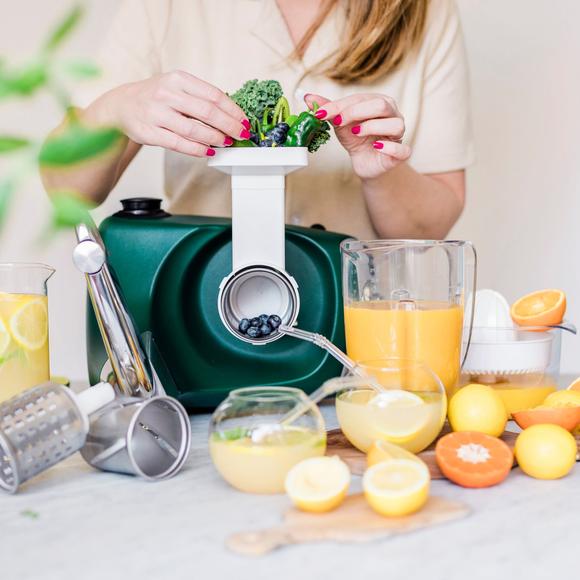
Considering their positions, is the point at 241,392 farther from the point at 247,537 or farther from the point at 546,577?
the point at 546,577

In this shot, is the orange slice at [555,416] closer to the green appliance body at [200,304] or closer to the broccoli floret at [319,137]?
the green appliance body at [200,304]

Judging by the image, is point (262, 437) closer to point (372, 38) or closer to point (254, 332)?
point (254, 332)

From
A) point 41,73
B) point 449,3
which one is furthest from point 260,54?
point 41,73

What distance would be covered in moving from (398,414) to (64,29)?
0.57 meters

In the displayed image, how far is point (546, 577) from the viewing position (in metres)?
0.55

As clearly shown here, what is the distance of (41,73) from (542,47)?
6.57 ft

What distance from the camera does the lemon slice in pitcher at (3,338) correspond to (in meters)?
0.81

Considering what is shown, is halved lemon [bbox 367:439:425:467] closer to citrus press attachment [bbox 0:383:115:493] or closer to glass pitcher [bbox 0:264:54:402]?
citrus press attachment [bbox 0:383:115:493]

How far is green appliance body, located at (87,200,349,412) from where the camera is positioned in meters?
0.97

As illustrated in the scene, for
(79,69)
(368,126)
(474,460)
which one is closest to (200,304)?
(368,126)

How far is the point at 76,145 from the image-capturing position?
0.84ft

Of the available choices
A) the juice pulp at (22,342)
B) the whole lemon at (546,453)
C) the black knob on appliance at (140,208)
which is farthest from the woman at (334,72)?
the whole lemon at (546,453)

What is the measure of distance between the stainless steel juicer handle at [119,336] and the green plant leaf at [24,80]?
51 cm

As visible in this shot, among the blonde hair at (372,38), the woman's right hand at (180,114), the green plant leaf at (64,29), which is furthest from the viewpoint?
the blonde hair at (372,38)
